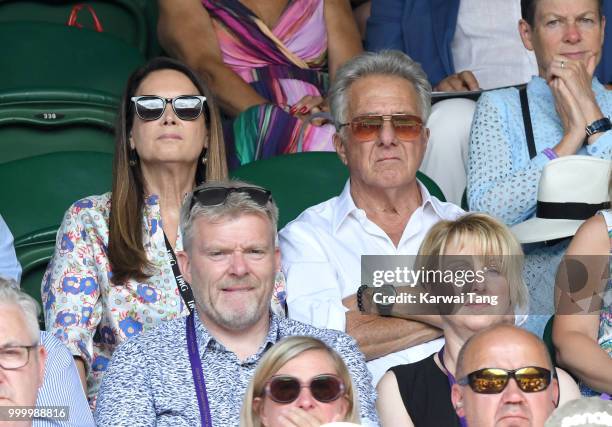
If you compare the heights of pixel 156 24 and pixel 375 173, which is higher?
pixel 156 24

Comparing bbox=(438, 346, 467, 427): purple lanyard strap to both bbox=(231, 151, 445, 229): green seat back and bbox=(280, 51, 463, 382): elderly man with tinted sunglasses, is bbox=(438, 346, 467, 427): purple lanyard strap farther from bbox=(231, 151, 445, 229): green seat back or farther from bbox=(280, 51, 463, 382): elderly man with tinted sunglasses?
bbox=(231, 151, 445, 229): green seat back

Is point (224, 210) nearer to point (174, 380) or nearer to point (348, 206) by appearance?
point (174, 380)

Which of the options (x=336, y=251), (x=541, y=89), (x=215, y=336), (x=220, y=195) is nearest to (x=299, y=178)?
(x=336, y=251)

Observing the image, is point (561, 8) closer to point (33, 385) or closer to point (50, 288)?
point (50, 288)

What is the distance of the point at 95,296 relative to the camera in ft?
12.2

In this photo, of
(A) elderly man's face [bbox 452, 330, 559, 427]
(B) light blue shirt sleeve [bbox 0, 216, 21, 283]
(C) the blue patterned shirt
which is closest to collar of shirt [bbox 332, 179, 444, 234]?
(C) the blue patterned shirt

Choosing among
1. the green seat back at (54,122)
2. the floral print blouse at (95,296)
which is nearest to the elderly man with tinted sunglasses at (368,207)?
the floral print blouse at (95,296)

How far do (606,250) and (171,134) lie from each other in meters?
1.25

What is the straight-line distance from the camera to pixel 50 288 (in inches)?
147

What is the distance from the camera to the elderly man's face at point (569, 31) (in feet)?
14.6

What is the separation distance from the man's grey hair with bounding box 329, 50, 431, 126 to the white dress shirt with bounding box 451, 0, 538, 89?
1118 mm

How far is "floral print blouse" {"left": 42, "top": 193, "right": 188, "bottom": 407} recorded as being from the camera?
12.1 feet

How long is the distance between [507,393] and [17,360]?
1021mm

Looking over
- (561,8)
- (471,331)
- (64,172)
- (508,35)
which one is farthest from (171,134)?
(508,35)
